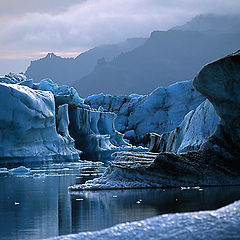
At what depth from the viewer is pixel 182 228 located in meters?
3.83

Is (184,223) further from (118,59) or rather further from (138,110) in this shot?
(118,59)

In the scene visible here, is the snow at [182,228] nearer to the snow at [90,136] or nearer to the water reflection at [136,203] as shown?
the water reflection at [136,203]

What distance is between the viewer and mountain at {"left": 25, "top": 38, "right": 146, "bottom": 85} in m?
143

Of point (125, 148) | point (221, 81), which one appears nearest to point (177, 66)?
point (125, 148)

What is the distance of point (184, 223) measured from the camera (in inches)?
154

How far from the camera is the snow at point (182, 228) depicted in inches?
148

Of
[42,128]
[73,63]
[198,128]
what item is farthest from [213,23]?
[198,128]

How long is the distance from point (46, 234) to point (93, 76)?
358 ft

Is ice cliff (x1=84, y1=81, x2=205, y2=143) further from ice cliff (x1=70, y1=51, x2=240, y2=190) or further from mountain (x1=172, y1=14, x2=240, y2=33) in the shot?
mountain (x1=172, y1=14, x2=240, y2=33)

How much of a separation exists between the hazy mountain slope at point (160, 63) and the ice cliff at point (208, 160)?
93.4 m

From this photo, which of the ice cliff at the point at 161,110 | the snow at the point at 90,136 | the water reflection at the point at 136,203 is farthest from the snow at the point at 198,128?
the ice cliff at the point at 161,110

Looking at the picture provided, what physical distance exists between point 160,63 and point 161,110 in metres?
71.6

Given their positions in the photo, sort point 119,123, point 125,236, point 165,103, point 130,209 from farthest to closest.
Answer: point 119,123
point 165,103
point 130,209
point 125,236

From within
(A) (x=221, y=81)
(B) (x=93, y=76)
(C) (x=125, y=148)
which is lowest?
(C) (x=125, y=148)
